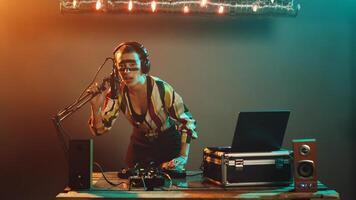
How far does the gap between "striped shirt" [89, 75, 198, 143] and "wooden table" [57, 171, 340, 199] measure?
0.66 metres

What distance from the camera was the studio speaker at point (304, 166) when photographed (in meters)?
2.68

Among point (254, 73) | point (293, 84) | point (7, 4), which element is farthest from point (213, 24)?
point (7, 4)

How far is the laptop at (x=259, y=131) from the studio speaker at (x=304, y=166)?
0.24 m

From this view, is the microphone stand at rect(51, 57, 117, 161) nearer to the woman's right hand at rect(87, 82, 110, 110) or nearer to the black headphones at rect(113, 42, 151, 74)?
the woman's right hand at rect(87, 82, 110, 110)

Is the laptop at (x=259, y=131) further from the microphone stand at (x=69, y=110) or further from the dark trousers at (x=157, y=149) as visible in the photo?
the microphone stand at (x=69, y=110)

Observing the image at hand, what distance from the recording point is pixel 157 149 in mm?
3432

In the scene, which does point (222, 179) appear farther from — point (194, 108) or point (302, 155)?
point (194, 108)

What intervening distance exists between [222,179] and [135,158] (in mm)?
928

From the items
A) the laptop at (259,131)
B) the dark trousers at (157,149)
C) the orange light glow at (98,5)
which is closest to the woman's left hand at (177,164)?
the dark trousers at (157,149)

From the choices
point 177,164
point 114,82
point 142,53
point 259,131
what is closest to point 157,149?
point 177,164

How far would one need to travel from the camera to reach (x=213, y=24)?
3.60 meters

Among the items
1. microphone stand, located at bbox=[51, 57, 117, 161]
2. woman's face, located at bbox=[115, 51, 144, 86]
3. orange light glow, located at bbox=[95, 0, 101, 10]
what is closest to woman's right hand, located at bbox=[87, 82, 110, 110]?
microphone stand, located at bbox=[51, 57, 117, 161]

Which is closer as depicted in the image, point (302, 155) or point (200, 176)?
point (302, 155)

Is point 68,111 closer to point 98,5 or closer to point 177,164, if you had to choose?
point 98,5
